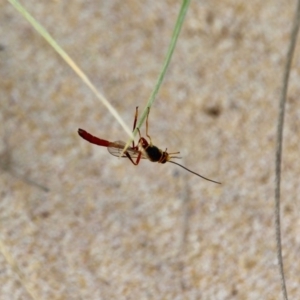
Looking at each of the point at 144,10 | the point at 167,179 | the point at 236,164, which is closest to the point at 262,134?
the point at 236,164

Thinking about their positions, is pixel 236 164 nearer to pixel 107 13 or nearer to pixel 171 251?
pixel 171 251

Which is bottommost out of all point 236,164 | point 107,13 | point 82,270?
point 82,270

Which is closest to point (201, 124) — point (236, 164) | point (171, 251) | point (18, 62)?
point (236, 164)

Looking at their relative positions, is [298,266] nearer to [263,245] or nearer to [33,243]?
[263,245]

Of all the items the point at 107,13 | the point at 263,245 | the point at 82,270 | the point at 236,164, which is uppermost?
the point at 107,13

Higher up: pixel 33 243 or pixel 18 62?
pixel 18 62

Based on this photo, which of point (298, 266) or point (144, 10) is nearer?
point (298, 266)
